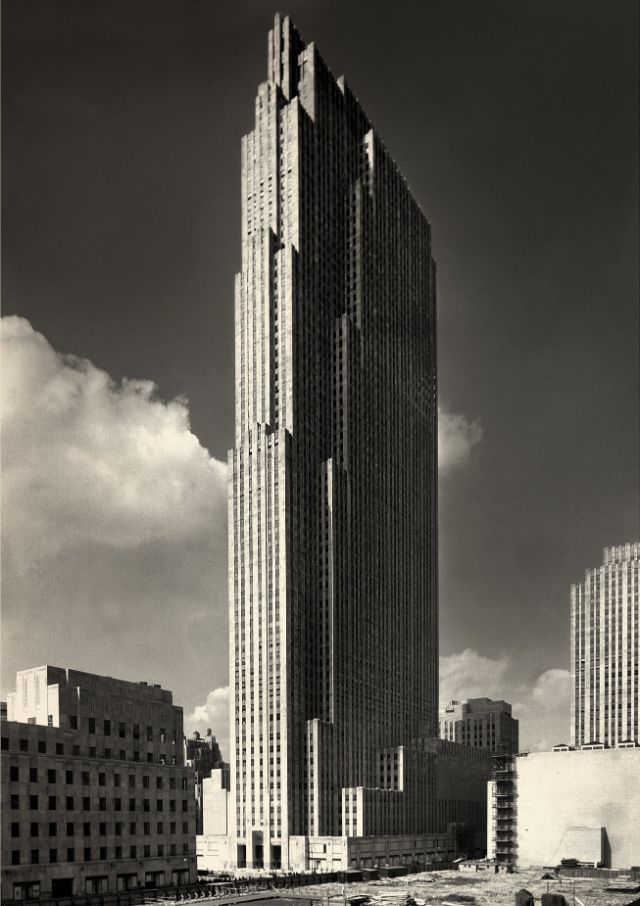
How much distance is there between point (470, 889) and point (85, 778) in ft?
106

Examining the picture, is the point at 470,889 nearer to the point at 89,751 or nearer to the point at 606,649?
the point at 89,751

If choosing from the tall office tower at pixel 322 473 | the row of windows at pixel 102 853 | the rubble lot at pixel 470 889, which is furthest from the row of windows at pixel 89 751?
the tall office tower at pixel 322 473

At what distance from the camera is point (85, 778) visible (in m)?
60.8

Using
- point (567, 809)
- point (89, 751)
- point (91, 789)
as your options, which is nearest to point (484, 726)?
point (567, 809)

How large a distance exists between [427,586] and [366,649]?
2488 centimetres

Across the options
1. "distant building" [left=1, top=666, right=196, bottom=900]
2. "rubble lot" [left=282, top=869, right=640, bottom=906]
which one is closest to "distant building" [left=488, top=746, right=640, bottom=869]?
"rubble lot" [left=282, top=869, right=640, bottom=906]

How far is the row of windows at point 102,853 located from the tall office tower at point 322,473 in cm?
3238

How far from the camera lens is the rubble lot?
6512cm

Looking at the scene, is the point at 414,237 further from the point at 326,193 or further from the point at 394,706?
the point at 394,706

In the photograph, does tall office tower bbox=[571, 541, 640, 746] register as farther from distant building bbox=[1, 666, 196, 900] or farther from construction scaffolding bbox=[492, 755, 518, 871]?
distant building bbox=[1, 666, 196, 900]

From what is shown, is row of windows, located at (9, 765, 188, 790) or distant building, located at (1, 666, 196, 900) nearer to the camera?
distant building, located at (1, 666, 196, 900)

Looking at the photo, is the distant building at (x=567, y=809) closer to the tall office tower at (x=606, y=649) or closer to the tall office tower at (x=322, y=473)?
the tall office tower at (x=322, y=473)

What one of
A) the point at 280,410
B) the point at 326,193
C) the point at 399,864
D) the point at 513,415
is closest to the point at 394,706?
the point at 399,864

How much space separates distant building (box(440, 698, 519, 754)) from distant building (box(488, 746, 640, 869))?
57316mm
